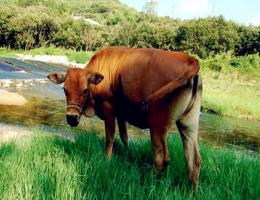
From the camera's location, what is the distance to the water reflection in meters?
16.5

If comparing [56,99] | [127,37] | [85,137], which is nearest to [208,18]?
[127,37]

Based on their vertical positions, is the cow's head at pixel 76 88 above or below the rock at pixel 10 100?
above

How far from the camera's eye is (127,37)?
86.3 metres

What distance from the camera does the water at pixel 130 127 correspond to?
16375 millimetres

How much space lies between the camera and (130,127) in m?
17.4

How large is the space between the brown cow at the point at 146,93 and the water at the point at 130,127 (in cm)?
628

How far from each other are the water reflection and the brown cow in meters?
6.84

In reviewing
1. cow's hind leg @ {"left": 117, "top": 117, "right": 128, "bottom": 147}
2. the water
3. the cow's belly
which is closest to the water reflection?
the water

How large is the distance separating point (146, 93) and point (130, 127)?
1087 cm

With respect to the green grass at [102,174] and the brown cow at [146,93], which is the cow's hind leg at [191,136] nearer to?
the brown cow at [146,93]

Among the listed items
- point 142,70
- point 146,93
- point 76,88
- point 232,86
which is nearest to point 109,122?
point 76,88

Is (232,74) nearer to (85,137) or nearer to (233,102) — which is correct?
(233,102)

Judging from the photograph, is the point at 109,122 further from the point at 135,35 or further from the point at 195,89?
the point at 135,35

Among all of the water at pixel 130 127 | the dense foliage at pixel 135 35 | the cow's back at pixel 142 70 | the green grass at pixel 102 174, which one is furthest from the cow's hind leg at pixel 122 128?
the dense foliage at pixel 135 35
